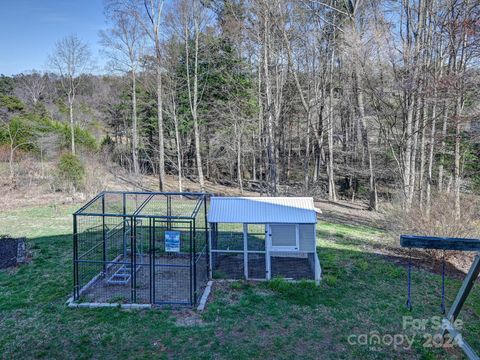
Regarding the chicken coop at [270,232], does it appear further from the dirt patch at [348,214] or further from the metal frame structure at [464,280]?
the dirt patch at [348,214]

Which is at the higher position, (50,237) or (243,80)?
(243,80)

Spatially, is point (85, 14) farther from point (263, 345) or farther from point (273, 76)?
point (263, 345)

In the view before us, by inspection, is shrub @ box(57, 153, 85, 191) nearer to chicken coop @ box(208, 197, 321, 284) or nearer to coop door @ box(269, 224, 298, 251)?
chicken coop @ box(208, 197, 321, 284)

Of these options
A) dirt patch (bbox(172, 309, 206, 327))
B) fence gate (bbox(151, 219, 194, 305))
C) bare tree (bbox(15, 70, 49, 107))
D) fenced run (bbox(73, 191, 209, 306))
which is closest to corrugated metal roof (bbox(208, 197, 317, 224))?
fenced run (bbox(73, 191, 209, 306))

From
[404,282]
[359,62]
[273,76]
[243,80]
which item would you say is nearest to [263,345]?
[404,282]

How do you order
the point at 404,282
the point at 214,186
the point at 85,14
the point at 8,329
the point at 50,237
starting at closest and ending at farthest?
the point at 8,329, the point at 404,282, the point at 50,237, the point at 85,14, the point at 214,186

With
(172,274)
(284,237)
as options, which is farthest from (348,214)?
(172,274)

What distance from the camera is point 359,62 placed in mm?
14672

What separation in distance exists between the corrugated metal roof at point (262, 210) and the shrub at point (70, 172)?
11399 mm

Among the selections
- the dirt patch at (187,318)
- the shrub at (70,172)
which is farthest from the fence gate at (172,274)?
the shrub at (70,172)

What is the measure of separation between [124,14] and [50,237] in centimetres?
1278

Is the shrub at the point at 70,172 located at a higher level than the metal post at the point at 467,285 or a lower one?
higher

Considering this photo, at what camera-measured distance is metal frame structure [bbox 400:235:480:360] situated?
3037 millimetres

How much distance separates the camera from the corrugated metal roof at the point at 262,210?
26.0 feet
